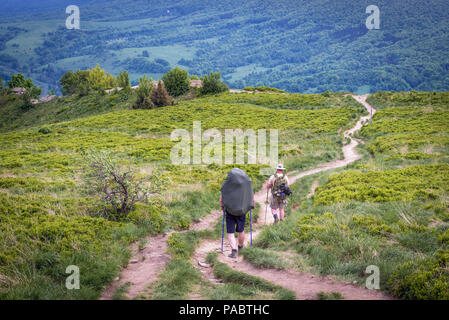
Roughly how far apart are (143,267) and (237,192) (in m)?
2.86

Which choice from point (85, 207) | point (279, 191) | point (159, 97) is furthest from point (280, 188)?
point (159, 97)

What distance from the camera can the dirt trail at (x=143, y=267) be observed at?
591 centimetres

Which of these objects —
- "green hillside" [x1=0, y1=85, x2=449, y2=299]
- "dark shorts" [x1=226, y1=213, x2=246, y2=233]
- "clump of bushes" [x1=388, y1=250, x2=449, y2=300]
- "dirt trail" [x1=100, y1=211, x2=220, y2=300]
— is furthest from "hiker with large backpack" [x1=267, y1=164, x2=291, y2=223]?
"clump of bushes" [x1=388, y1=250, x2=449, y2=300]

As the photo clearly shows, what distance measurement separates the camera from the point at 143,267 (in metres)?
6.94

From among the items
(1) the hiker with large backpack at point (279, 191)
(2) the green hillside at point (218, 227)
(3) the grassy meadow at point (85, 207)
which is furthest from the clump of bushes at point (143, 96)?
(1) the hiker with large backpack at point (279, 191)

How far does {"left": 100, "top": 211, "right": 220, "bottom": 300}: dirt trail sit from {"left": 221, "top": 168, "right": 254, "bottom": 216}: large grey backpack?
206 centimetres

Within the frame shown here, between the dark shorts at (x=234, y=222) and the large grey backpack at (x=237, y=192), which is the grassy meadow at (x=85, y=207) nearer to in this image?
the dark shorts at (x=234, y=222)

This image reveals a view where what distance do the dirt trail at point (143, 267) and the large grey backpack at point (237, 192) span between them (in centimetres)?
206

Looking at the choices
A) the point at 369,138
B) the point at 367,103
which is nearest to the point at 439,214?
the point at 369,138

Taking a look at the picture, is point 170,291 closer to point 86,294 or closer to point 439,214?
point 86,294

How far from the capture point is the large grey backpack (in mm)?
7562

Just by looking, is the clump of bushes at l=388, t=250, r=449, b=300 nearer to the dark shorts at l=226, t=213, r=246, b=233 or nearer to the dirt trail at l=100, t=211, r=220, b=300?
the dark shorts at l=226, t=213, r=246, b=233
